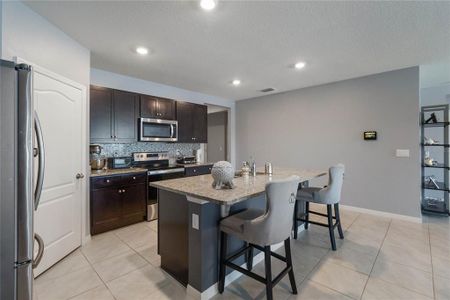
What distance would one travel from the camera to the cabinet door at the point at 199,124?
15.5 feet

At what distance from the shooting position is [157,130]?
3.99 metres

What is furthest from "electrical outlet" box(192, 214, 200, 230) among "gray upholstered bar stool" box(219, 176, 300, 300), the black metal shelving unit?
the black metal shelving unit

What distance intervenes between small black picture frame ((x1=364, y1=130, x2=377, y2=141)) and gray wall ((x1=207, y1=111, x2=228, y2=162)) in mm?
4101

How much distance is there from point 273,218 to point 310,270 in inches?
42.0

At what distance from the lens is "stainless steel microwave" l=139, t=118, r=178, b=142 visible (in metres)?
3.77

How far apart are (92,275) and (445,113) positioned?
581 centimetres

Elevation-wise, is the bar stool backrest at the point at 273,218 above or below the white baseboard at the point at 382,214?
above

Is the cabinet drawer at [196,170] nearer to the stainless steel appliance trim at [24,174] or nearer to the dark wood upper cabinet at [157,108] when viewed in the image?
the dark wood upper cabinet at [157,108]

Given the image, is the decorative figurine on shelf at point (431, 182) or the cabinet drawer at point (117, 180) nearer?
the cabinet drawer at point (117, 180)

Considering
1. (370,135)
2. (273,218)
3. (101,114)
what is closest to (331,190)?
(273,218)

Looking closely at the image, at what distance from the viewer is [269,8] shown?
1953mm

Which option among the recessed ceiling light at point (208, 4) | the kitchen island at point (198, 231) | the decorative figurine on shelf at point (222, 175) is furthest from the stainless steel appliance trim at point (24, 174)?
the recessed ceiling light at point (208, 4)

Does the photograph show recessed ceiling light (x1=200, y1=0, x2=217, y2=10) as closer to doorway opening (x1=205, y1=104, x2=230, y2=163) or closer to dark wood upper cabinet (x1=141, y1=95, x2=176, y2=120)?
dark wood upper cabinet (x1=141, y1=95, x2=176, y2=120)

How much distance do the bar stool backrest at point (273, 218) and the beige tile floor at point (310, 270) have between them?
612mm
